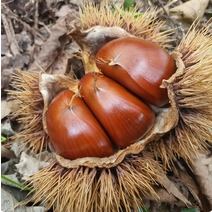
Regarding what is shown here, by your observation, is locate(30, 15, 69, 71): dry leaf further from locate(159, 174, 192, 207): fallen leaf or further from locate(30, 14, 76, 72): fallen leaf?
locate(159, 174, 192, 207): fallen leaf

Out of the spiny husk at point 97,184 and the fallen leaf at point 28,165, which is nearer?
the spiny husk at point 97,184

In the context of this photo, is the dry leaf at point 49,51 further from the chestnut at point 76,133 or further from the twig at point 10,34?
the chestnut at point 76,133

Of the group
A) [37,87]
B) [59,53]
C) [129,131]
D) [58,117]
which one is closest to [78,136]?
[58,117]

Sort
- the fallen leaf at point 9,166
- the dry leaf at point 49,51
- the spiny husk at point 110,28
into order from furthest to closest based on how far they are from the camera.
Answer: the dry leaf at point 49,51, the fallen leaf at point 9,166, the spiny husk at point 110,28

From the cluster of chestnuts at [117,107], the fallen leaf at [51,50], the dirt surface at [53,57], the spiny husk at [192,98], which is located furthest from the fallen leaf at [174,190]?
the fallen leaf at [51,50]

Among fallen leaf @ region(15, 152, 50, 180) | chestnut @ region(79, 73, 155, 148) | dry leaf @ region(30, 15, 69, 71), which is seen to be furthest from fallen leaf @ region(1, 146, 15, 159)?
chestnut @ region(79, 73, 155, 148)

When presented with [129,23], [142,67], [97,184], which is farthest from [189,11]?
[97,184]

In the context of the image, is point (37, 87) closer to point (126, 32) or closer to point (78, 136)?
point (78, 136)
